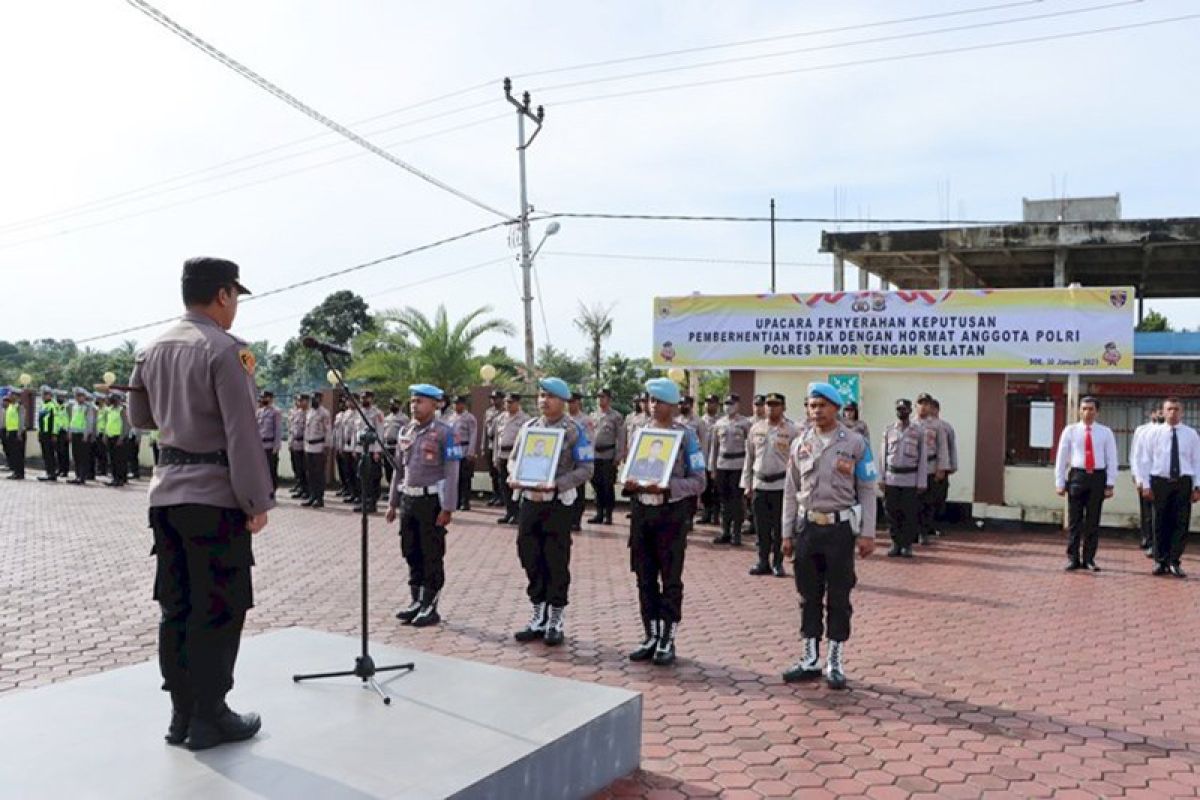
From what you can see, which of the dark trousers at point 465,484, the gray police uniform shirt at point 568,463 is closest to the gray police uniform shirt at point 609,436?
the dark trousers at point 465,484

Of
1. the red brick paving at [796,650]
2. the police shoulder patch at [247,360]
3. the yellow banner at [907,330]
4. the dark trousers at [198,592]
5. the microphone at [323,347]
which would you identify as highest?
the yellow banner at [907,330]

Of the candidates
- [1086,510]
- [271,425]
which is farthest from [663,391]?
[271,425]

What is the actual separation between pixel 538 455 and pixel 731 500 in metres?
5.82

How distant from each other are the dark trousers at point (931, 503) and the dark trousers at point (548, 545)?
6.72 meters

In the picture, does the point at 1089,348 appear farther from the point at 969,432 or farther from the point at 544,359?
the point at 544,359

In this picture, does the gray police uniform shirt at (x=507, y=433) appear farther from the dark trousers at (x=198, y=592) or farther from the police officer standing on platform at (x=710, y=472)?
the dark trousers at (x=198, y=592)

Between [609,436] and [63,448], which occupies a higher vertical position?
[609,436]

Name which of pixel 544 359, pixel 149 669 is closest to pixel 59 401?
pixel 149 669

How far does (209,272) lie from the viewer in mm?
3727

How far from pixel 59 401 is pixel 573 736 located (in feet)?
66.0

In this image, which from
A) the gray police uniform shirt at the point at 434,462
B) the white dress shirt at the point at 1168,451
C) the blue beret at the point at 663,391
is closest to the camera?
the blue beret at the point at 663,391

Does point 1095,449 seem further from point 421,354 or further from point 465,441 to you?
point 421,354

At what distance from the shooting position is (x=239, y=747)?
3658 millimetres

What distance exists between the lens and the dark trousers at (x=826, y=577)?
5.65 m
